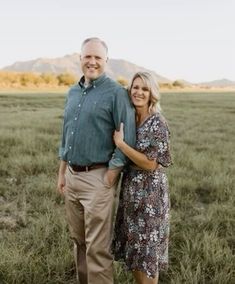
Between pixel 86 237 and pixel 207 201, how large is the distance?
3493 millimetres

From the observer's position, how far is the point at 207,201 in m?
6.93

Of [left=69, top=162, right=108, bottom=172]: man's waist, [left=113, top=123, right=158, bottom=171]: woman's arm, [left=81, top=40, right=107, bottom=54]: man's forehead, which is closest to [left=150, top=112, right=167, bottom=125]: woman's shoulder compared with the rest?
[left=113, top=123, right=158, bottom=171]: woman's arm

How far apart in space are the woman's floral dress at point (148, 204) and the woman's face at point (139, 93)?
5.5 inches

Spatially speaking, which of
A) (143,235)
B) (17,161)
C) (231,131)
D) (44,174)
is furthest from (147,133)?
(231,131)

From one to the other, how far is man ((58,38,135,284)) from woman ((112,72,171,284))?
10 centimetres

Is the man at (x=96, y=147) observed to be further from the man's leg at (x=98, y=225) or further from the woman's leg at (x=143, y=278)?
the woman's leg at (x=143, y=278)

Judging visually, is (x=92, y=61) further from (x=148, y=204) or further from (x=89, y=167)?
(x=148, y=204)

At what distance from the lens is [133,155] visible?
344 cm

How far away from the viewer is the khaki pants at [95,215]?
3678 mm

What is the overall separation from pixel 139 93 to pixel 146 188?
2.39 feet

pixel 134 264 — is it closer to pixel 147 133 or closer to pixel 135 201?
pixel 135 201

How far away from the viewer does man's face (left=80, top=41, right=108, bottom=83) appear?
3.60 m

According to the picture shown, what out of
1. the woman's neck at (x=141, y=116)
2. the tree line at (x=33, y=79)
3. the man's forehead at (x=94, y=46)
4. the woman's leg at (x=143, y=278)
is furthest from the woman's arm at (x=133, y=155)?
the tree line at (x=33, y=79)

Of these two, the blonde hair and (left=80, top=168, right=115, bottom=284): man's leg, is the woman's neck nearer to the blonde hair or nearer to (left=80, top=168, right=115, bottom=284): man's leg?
the blonde hair
